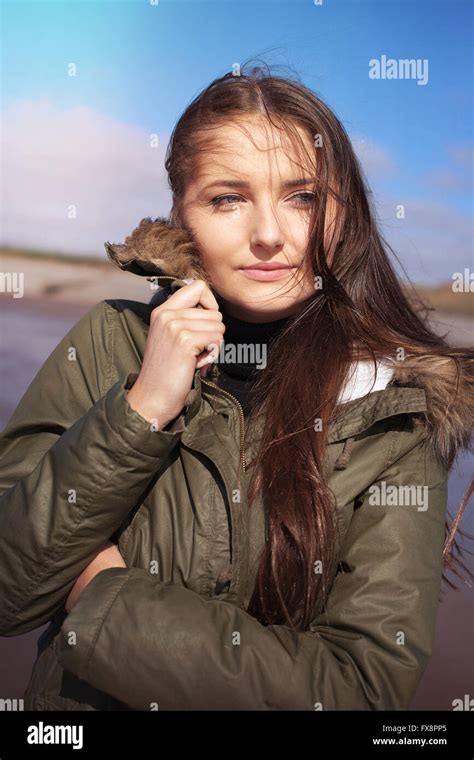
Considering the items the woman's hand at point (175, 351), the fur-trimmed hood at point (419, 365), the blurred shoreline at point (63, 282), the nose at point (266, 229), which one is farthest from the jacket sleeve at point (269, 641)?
the blurred shoreline at point (63, 282)

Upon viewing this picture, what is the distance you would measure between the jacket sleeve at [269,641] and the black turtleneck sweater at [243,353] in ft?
1.78

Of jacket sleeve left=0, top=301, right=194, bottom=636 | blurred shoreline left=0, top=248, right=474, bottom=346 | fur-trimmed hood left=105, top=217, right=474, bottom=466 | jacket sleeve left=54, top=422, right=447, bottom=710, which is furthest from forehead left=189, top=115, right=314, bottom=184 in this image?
blurred shoreline left=0, top=248, right=474, bottom=346

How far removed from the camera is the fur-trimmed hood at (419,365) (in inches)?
70.1

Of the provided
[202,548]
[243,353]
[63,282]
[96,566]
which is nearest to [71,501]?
[96,566]

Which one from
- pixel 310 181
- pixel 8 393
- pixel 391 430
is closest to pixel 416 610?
pixel 391 430

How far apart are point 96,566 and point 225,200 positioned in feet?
2.90

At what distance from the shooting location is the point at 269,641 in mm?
1548

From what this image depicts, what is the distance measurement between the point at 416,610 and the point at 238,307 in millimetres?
831

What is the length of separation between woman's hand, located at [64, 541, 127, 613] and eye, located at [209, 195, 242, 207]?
2.73ft

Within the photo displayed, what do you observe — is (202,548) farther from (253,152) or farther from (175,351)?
(253,152)

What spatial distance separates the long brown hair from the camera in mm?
1686

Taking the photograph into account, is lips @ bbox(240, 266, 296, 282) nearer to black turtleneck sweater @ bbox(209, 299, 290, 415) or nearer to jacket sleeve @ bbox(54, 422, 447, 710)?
black turtleneck sweater @ bbox(209, 299, 290, 415)
